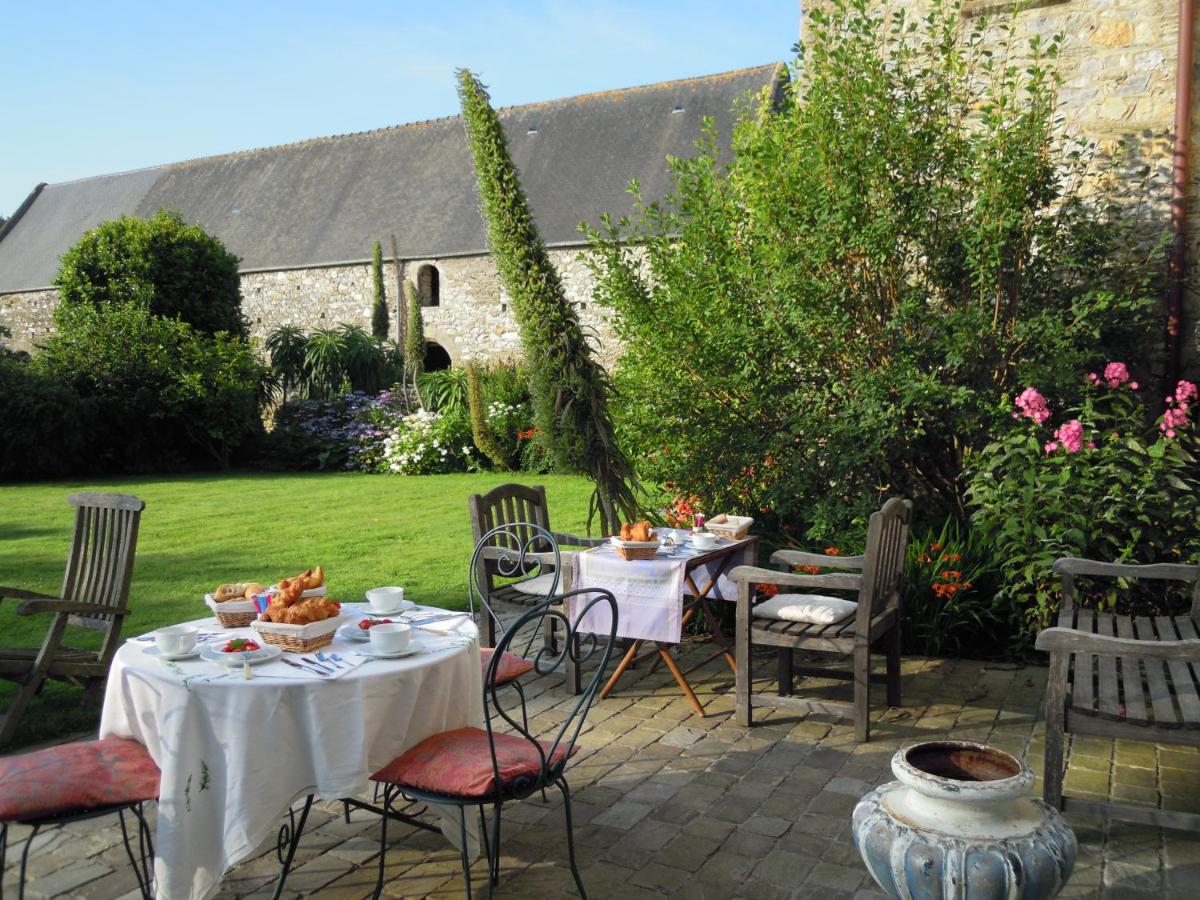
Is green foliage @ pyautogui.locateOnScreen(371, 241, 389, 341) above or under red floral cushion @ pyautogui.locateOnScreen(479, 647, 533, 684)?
above

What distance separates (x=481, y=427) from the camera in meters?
15.5

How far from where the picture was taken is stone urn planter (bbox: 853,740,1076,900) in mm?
2219

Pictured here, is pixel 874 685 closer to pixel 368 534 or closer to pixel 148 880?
pixel 148 880

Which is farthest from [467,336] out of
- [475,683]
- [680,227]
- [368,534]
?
[475,683]

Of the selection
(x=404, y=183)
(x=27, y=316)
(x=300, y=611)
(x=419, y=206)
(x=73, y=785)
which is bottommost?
(x=73, y=785)

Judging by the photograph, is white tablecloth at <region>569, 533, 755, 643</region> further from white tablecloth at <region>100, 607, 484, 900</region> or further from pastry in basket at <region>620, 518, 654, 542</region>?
white tablecloth at <region>100, 607, 484, 900</region>

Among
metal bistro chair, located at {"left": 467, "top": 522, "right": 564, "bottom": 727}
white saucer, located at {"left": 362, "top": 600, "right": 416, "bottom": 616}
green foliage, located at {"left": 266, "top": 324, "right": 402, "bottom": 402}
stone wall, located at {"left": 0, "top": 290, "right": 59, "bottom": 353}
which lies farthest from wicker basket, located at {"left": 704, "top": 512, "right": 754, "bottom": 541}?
stone wall, located at {"left": 0, "top": 290, "right": 59, "bottom": 353}

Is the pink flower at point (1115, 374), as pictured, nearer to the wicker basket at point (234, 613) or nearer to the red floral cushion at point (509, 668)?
the red floral cushion at point (509, 668)

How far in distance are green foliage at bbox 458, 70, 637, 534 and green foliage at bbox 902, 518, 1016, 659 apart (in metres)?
1.90

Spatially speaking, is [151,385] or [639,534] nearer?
[639,534]

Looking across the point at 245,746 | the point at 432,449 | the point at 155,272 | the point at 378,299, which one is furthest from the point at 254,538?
the point at 378,299

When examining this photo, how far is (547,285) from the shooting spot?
5.89m

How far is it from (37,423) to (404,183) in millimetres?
12071

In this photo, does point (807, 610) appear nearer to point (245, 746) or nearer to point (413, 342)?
point (245, 746)
